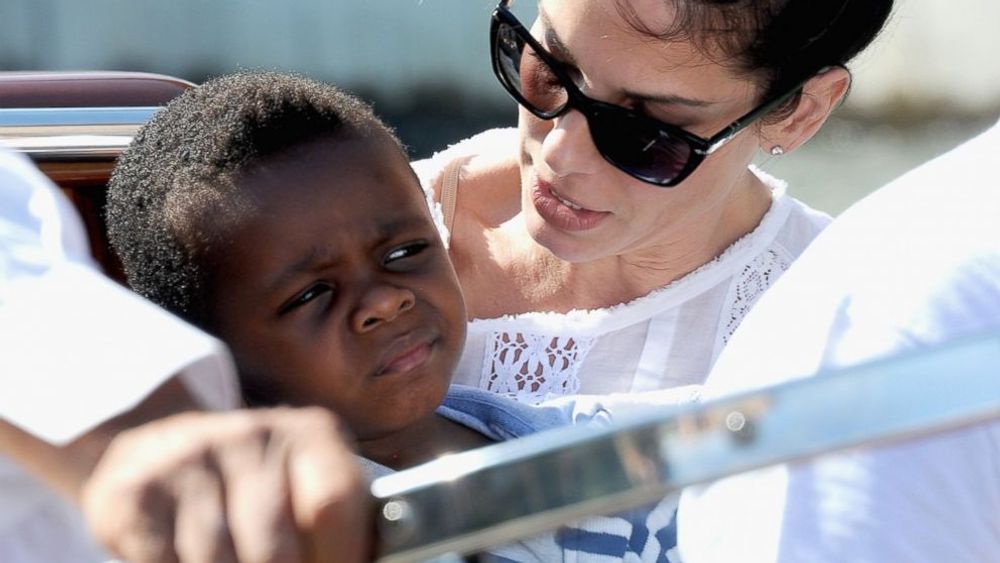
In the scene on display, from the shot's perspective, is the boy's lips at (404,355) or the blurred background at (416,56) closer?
the boy's lips at (404,355)

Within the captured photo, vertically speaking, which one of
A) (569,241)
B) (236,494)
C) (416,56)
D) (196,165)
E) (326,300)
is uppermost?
(236,494)

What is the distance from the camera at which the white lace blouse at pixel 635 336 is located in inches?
79.3

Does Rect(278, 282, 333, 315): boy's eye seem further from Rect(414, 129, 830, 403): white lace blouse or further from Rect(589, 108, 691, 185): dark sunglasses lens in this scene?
Rect(414, 129, 830, 403): white lace blouse

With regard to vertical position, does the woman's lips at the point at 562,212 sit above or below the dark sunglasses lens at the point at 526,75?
below

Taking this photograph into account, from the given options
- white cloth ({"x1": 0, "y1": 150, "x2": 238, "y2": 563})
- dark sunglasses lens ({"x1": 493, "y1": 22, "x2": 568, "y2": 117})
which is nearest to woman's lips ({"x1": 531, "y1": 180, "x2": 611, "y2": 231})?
dark sunglasses lens ({"x1": 493, "y1": 22, "x2": 568, "y2": 117})

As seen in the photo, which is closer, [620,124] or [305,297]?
[305,297]

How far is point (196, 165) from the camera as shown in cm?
157

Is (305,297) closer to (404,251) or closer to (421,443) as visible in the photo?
(404,251)

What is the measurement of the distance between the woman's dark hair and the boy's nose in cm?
43

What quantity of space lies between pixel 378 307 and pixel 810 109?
0.71 metres

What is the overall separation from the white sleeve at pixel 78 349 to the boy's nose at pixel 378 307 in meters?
0.73

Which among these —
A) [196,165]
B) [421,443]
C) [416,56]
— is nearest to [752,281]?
[421,443]

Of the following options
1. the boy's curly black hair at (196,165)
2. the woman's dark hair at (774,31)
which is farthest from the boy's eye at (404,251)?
the woman's dark hair at (774,31)

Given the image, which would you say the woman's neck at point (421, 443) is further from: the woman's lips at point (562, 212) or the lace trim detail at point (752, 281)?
the lace trim detail at point (752, 281)
